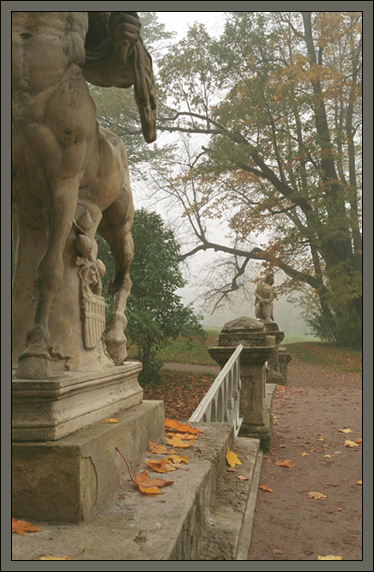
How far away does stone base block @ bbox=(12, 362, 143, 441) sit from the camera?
1.47 m

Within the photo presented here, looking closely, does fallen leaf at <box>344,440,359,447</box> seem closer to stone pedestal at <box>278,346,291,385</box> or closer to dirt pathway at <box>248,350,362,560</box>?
dirt pathway at <box>248,350,362,560</box>

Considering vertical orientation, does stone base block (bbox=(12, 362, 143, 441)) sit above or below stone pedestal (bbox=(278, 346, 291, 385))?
above

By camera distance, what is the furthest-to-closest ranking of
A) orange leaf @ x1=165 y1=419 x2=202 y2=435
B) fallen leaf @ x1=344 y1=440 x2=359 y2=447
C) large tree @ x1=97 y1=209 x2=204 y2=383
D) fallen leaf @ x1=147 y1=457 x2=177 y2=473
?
1. large tree @ x1=97 y1=209 x2=204 y2=383
2. fallen leaf @ x1=344 y1=440 x2=359 y2=447
3. orange leaf @ x1=165 y1=419 x2=202 y2=435
4. fallen leaf @ x1=147 y1=457 x2=177 y2=473

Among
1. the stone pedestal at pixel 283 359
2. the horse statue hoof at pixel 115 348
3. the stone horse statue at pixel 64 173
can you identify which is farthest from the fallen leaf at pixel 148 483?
the stone pedestal at pixel 283 359

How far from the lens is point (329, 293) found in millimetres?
16250

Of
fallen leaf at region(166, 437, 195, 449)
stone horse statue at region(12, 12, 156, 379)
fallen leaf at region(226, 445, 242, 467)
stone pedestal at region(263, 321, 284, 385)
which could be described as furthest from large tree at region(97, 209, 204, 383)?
stone horse statue at region(12, 12, 156, 379)

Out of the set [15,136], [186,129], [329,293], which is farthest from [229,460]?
[186,129]

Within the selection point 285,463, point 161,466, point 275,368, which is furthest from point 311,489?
point 275,368

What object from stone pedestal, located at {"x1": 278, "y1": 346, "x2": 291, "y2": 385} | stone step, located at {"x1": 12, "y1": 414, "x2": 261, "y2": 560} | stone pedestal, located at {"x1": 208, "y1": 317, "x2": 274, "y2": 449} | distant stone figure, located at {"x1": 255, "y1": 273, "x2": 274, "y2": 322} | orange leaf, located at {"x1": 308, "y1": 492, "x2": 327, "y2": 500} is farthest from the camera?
distant stone figure, located at {"x1": 255, "y1": 273, "x2": 274, "y2": 322}

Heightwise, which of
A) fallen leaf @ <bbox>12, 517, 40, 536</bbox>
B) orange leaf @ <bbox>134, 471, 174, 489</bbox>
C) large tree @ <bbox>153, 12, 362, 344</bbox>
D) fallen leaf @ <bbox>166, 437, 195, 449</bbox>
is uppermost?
large tree @ <bbox>153, 12, 362, 344</bbox>

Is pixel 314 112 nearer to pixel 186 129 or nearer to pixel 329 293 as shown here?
pixel 186 129

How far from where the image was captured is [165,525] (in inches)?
56.4

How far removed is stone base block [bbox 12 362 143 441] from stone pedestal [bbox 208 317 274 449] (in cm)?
339

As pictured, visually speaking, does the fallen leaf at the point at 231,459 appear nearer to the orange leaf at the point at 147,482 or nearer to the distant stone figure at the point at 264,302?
the orange leaf at the point at 147,482
